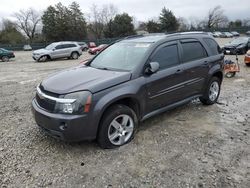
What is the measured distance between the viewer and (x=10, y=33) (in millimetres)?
56750

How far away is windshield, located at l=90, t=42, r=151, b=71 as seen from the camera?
4375mm

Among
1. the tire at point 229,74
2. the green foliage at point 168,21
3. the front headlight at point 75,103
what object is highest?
the green foliage at point 168,21

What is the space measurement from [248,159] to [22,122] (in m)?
4.29

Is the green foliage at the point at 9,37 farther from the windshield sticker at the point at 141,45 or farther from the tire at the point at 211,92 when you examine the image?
the windshield sticker at the point at 141,45

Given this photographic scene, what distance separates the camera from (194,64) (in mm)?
5203

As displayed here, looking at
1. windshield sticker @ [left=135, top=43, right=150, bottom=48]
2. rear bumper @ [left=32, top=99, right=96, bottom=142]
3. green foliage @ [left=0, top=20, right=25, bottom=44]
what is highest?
green foliage @ [left=0, top=20, right=25, bottom=44]

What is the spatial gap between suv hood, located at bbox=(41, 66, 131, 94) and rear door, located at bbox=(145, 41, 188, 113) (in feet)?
1.91

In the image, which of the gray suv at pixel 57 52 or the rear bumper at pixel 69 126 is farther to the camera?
the gray suv at pixel 57 52

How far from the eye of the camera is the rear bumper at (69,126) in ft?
11.4

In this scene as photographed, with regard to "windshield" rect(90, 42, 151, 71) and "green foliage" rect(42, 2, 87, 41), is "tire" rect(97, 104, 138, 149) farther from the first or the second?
"green foliage" rect(42, 2, 87, 41)

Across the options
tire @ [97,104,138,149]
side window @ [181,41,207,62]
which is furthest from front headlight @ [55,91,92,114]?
side window @ [181,41,207,62]

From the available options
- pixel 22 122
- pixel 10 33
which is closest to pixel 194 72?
pixel 22 122

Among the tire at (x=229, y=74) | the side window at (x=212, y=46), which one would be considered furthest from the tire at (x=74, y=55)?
the side window at (x=212, y=46)

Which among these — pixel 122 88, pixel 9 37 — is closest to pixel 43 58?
pixel 122 88
